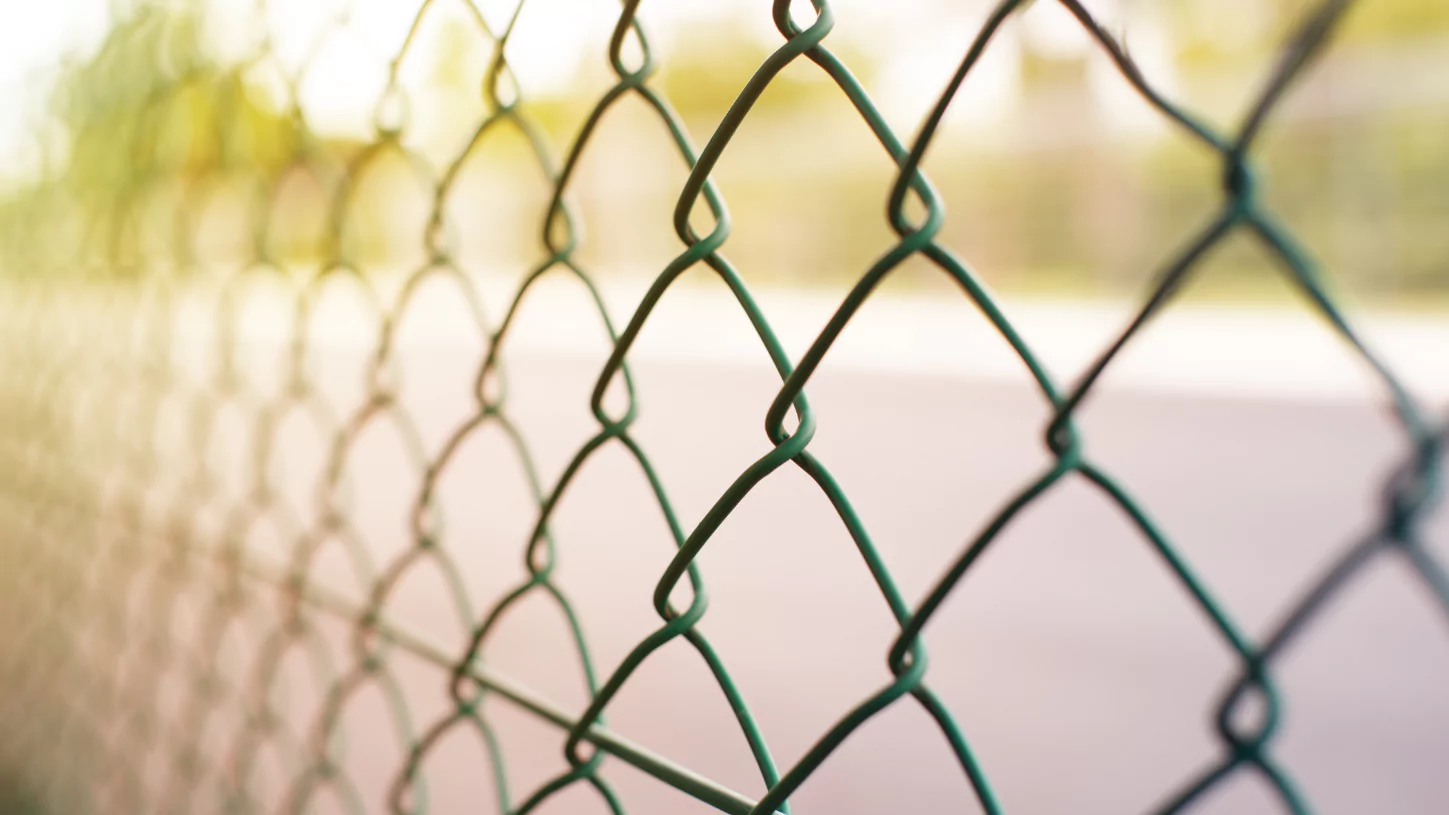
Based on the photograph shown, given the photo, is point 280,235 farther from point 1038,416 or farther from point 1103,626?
point 1038,416

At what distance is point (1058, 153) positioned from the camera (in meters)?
10.2

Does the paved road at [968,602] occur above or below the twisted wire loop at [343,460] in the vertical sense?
above

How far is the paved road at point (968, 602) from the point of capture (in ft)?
9.07

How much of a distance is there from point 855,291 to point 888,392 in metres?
5.47

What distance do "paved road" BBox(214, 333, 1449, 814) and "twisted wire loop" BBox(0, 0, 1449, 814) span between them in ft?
1.58

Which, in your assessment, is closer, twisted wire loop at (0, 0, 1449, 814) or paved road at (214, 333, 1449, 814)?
twisted wire loop at (0, 0, 1449, 814)

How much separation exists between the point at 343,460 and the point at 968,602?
109 inches

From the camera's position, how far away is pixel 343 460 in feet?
4.71

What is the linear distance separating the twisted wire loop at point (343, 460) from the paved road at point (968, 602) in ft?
1.58

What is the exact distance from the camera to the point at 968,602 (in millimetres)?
3771

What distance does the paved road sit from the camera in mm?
2764

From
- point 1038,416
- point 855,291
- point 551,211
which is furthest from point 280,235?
point 1038,416

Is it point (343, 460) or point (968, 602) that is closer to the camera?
point (343, 460)

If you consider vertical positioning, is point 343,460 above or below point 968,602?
below
